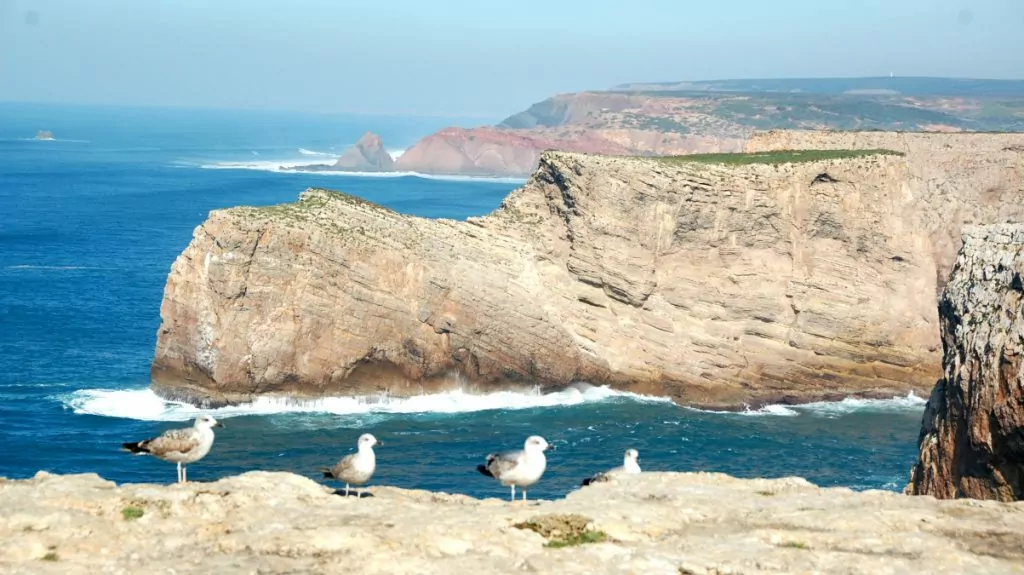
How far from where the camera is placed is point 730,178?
55.3m

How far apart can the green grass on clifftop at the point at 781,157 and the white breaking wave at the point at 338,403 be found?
12.4 m

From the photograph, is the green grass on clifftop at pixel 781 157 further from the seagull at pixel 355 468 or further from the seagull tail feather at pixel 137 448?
the seagull tail feather at pixel 137 448

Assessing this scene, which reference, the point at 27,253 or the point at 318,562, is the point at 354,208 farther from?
the point at 27,253

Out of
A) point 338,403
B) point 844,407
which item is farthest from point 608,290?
point 338,403

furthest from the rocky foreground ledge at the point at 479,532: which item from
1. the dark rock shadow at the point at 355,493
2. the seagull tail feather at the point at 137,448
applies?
the seagull tail feather at the point at 137,448

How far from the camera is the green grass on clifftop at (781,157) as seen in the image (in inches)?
2247

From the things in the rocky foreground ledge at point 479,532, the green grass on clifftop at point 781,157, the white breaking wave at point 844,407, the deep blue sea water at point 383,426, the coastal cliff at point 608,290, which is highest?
the green grass on clifftop at point 781,157

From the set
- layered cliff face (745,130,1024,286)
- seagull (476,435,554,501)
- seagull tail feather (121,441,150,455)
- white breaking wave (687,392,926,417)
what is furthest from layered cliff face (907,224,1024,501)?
layered cliff face (745,130,1024,286)

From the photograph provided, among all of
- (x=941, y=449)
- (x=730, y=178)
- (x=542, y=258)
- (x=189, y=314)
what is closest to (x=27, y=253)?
(x=189, y=314)

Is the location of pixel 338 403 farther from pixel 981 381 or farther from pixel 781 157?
pixel 981 381

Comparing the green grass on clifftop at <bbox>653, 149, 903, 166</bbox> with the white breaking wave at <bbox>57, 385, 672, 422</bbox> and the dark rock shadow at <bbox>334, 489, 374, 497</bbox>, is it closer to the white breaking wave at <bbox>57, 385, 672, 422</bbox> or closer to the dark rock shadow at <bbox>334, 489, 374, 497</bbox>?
the white breaking wave at <bbox>57, 385, 672, 422</bbox>

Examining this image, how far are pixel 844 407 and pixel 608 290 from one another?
12202 millimetres

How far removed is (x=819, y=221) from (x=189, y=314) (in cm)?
2992

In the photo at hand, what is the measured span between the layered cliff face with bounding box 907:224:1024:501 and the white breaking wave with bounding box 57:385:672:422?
2852 centimetres
